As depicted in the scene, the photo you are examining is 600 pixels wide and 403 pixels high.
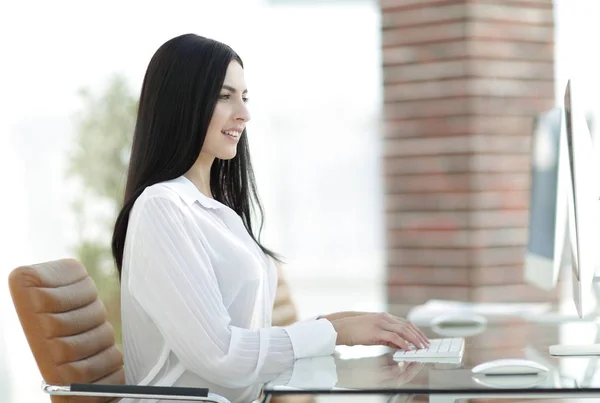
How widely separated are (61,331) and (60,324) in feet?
0.05

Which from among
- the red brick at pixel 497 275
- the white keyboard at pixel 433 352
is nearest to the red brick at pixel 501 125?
the red brick at pixel 497 275

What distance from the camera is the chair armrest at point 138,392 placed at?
1.52 metres

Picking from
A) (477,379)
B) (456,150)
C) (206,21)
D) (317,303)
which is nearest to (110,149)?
(206,21)

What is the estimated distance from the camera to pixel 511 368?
4.74ft

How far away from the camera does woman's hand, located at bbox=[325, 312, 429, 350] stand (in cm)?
165

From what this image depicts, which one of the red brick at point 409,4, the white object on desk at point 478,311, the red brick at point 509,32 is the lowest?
the white object on desk at point 478,311

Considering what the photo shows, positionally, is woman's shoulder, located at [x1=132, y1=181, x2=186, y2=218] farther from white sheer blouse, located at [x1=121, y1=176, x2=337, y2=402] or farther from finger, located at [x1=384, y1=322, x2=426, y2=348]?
finger, located at [x1=384, y1=322, x2=426, y2=348]

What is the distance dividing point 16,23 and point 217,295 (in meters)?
3.93

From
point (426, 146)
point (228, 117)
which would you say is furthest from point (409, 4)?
point (228, 117)

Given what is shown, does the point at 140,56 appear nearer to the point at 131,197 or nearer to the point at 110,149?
the point at 110,149

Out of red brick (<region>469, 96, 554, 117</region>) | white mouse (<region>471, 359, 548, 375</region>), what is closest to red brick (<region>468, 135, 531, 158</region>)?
red brick (<region>469, 96, 554, 117</region>)

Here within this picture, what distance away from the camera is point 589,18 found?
183 inches

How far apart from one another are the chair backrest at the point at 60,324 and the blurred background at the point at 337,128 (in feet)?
3.52

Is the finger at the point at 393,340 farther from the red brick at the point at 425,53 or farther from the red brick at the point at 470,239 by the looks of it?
the red brick at the point at 425,53
